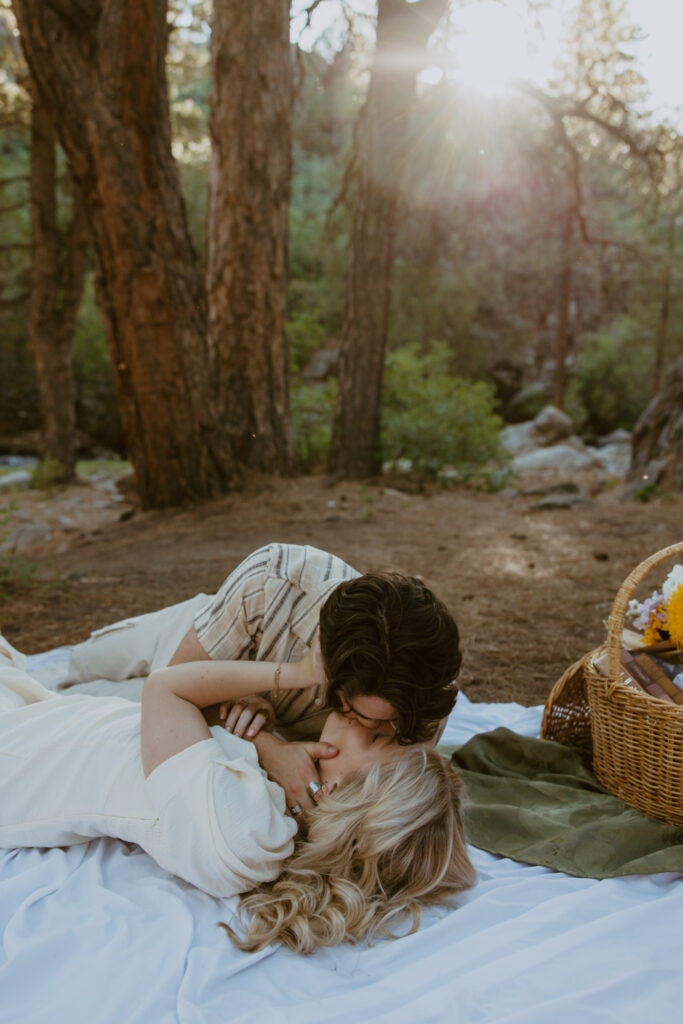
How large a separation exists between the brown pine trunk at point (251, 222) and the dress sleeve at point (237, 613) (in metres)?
4.87

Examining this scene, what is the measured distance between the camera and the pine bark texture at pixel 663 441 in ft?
25.7

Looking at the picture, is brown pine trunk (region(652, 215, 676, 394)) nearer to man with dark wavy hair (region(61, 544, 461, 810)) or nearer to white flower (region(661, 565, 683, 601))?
white flower (region(661, 565, 683, 601))

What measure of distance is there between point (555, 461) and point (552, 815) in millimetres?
10172

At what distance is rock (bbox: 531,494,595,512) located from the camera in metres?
7.30

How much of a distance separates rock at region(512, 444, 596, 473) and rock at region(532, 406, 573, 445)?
245 cm

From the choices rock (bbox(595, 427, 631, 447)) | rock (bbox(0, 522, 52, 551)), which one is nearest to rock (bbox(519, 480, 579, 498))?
rock (bbox(0, 522, 52, 551))

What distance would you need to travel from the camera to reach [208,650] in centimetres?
205

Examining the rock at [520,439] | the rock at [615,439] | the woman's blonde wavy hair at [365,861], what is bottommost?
the rock at [615,439]

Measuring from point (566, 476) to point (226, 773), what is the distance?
9.41 meters

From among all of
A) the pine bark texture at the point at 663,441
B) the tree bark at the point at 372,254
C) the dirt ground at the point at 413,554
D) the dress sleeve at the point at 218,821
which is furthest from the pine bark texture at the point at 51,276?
the dress sleeve at the point at 218,821

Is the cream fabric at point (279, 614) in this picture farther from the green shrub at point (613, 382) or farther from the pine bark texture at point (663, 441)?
the green shrub at point (613, 382)

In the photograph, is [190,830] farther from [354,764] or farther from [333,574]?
[333,574]

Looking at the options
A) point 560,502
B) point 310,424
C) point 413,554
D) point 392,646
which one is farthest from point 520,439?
point 392,646

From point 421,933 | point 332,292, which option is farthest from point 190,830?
point 332,292
